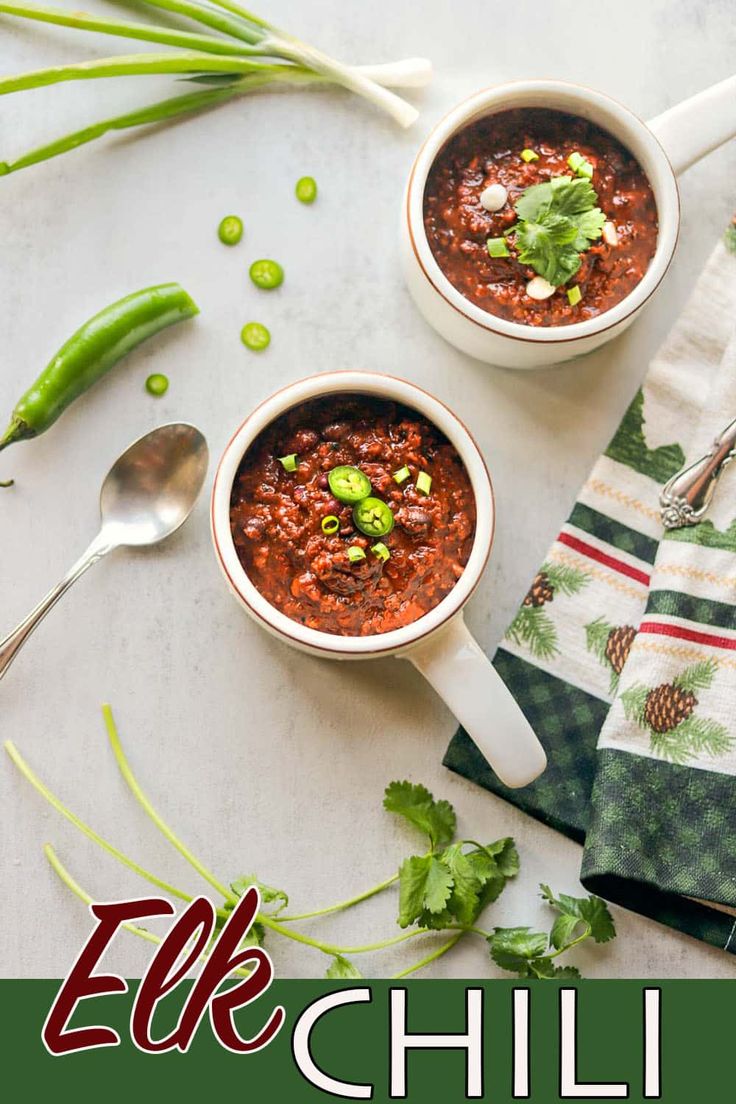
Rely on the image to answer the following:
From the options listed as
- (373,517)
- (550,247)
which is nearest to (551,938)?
(373,517)

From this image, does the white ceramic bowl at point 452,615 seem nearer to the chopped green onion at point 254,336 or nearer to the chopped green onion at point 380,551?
the chopped green onion at point 380,551

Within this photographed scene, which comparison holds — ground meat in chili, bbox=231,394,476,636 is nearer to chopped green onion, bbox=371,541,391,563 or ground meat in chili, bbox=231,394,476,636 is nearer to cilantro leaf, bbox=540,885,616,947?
chopped green onion, bbox=371,541,391,563

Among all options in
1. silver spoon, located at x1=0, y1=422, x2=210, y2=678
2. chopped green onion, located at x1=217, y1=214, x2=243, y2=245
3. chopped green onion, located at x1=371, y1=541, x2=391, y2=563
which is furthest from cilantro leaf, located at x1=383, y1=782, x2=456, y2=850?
chopped green onion, located at x1=217, y1=214, x2=243, y2=245

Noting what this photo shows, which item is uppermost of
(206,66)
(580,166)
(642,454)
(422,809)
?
(206,66)

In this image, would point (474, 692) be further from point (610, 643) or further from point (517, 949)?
point (517, 949)

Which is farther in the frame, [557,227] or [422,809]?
[422,809]

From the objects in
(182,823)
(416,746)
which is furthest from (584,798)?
(182,823)

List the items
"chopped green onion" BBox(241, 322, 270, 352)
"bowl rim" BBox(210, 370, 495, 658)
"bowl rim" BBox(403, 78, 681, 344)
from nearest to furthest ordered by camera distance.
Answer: "bowl rim" BBox(210, 370, 495, 658) → "bowl rim" BBox(403, 78, 681, 344) → "chopped green onion" BBox(241, 322, 270, 352)
